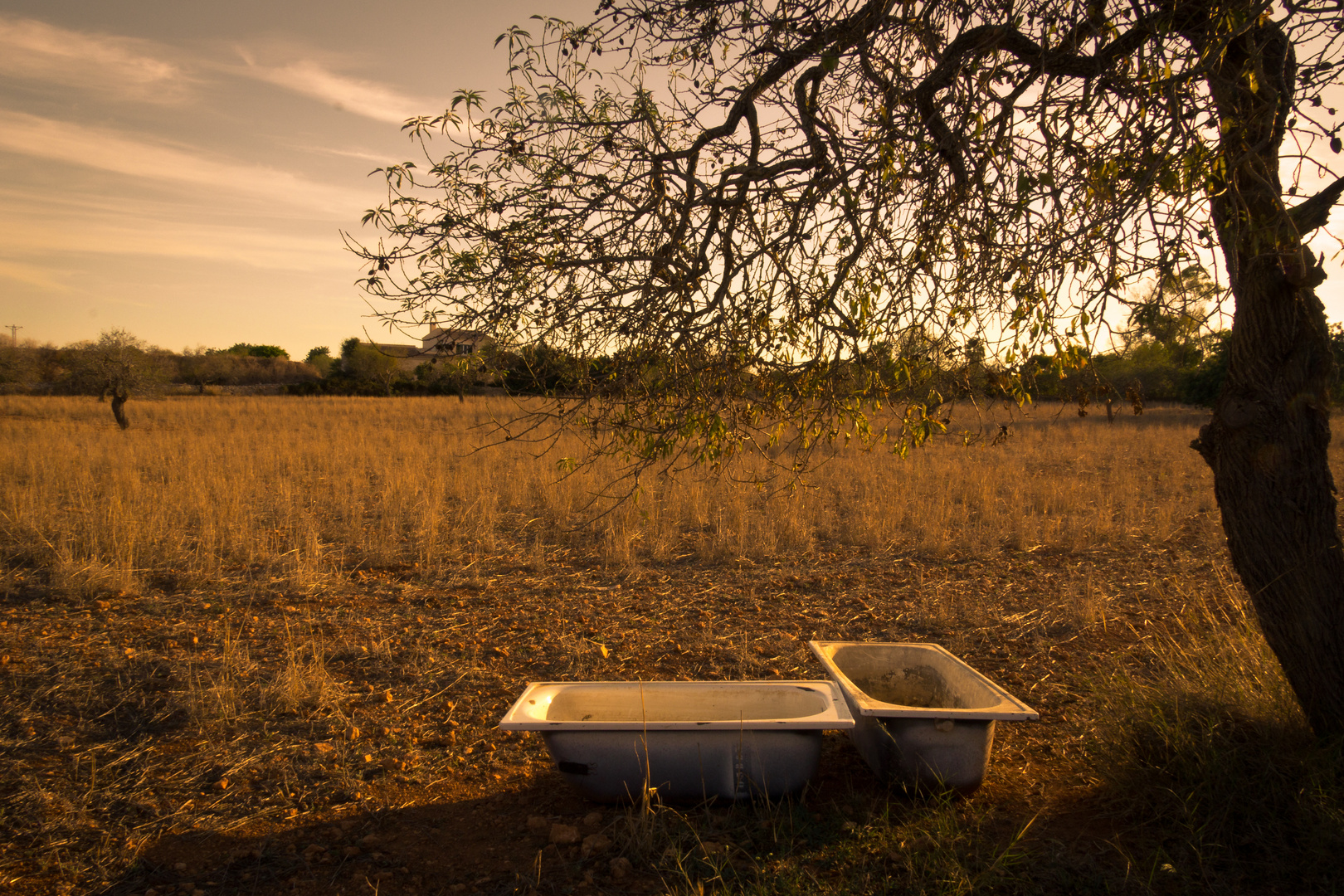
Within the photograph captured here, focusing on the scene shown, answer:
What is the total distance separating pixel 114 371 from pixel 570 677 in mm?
21926

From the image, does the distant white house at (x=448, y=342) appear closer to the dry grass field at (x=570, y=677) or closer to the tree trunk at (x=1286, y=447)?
the dry grass field at (x=570, y=677)

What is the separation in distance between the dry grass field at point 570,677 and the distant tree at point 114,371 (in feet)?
41.1

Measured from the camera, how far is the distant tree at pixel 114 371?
66.4 ft

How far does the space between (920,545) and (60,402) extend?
31.3m

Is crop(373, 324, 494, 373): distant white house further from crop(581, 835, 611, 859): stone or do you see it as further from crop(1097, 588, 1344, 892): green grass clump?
crop(1097, 588, 1344, 892): green grass clump

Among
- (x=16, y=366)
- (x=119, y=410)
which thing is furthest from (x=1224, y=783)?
(x=16, y=366)

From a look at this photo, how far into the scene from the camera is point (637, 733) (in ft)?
9.28

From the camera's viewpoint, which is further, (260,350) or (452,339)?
(260,350)

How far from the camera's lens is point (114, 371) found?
2022cm

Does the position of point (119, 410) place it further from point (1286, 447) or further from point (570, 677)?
point (1286, 447)

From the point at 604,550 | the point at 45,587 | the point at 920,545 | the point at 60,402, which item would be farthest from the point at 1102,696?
the point at 60,402

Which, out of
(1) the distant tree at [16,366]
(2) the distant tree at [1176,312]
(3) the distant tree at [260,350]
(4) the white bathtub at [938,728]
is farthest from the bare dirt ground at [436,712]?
(3) the distant tree at [260,350]

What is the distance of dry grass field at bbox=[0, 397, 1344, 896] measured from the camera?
255 centimetres

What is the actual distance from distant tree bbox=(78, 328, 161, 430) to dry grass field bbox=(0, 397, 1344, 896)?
12526mm
